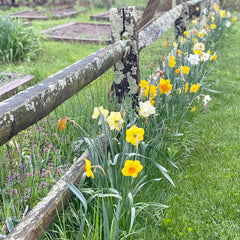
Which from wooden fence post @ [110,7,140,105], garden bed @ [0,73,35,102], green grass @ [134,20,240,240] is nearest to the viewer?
green grass @ [134,20,240,240]

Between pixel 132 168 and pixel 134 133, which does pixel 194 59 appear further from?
pixel 132 168

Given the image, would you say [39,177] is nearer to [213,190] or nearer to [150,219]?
[150,219]

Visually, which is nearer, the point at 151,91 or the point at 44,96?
the point at 44,96

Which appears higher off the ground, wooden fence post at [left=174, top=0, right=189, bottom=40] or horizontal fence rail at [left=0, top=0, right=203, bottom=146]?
horizontal fence rail at [left=0, top=0, right=203, bottom=146]

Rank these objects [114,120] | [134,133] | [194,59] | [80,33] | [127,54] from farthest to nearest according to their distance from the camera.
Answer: [80,33], [194,59], [127,54], [114,120], [134,133]

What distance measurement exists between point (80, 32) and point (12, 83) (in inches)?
179

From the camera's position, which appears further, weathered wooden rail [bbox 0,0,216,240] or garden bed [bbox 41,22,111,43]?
garden bed [bbox 41,22,111,43]

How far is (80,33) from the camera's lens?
7.84 meters

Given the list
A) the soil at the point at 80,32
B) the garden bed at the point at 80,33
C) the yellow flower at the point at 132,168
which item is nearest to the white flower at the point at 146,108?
the yellow flower at the point at 132,168

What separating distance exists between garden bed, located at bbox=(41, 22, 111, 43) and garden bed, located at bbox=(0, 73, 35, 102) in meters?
2.38

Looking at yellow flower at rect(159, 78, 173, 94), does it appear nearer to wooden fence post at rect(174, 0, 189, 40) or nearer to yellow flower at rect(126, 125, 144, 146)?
yellow flower at rect(126, 125, 144, 146)

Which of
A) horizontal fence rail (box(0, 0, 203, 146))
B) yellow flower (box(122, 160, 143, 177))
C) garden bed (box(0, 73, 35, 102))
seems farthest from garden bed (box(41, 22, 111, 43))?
yellow flower (box(122, 160, 143, 177))

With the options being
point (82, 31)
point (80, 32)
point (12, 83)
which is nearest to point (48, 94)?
point (12, 83)

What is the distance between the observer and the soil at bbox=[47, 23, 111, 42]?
708 cm
